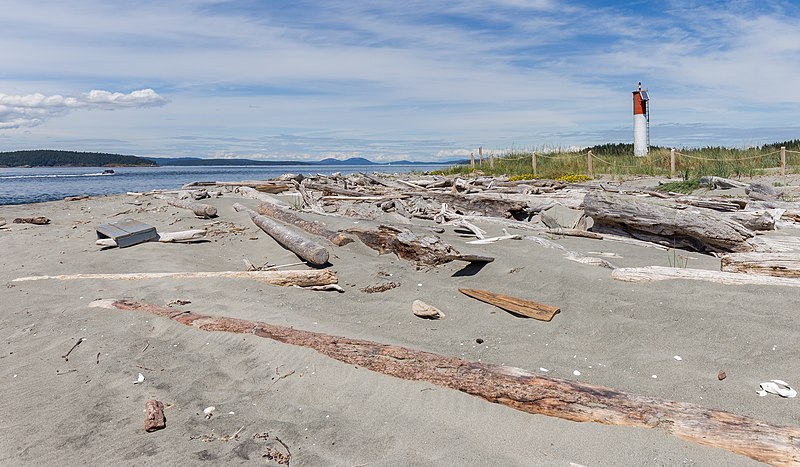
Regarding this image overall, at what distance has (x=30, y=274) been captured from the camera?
7156 mm

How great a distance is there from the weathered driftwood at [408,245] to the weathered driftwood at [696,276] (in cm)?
203

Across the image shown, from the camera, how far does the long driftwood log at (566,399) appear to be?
268cm

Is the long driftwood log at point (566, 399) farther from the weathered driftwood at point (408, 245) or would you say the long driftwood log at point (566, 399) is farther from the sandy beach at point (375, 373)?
the weathered driftwood at point (408, 245)

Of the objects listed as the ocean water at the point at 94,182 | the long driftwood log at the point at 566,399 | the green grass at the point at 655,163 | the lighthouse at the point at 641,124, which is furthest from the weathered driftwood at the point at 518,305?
the lighthouse at the point at 641,124

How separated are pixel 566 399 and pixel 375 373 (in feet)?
4.33

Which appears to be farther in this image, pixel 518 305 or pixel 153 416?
pixel 518 305

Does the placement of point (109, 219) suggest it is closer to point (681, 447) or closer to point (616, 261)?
point (616, 261)

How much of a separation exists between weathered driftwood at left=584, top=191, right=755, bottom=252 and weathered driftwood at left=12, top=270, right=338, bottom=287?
14.0 ft

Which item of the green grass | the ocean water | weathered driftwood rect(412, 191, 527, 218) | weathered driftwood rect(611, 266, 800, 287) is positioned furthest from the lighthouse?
weathered driftwood rect(611, 266, 800, 287)

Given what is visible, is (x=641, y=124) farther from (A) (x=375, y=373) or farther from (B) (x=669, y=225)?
(A) (x=375, y=373)

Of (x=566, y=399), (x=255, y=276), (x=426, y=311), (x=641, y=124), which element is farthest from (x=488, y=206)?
(x=641, y=124)

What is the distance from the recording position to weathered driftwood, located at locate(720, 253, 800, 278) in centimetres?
518

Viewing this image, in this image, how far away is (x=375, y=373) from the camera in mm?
3770

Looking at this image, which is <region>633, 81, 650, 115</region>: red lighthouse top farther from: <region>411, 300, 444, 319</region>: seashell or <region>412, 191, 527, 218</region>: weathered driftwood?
<region>411, 300, 444, 319</region>: seashell
